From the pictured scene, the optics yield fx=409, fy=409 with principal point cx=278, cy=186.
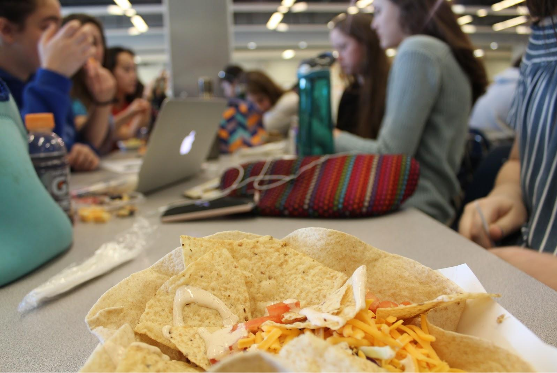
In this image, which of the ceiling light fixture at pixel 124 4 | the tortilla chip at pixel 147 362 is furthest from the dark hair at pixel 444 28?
the ceiling light fixture at pixel 124 4

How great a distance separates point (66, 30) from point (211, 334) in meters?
1.43

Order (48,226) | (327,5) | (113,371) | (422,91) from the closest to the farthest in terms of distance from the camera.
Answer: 1. (113,371)
2. (48,226)
3. (422,91)
4. (327,5)

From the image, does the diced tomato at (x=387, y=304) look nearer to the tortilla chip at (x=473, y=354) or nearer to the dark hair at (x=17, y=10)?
the tortilla chip at (x=473, y=354)

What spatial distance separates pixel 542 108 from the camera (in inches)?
37.1

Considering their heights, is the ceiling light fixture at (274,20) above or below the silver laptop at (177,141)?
above

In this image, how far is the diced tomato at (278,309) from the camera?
428mm

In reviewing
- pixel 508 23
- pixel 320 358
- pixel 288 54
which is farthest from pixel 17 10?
pixel 288 54

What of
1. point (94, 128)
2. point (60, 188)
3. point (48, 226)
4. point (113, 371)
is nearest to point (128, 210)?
point (60, 188)

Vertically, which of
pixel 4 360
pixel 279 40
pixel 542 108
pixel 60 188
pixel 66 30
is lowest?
pixel 4 360

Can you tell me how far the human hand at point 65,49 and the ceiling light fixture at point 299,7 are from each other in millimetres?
9600

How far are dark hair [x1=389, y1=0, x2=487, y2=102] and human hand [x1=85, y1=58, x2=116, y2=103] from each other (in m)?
1.53

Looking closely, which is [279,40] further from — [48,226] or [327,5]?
[48,226]

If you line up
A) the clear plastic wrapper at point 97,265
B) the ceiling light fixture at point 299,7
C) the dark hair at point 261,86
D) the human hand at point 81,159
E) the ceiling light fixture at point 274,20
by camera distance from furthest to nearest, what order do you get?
the ceiling light fixture at point 274,20 → the ceiling light fixture at point 299,7 → the dark hair at point 261,86 → the human hand at point 81,159 → the clear plastic wrapper at point 97,265

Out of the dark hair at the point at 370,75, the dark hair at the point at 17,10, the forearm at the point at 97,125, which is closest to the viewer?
the dark hair at the point at 17,10
